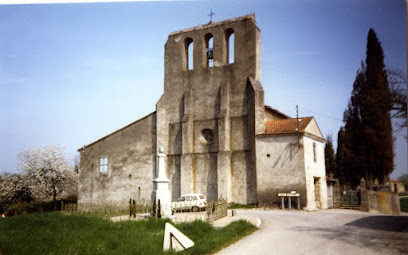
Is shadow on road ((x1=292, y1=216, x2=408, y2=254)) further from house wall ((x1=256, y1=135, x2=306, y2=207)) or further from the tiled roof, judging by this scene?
Answer: the tiled roof

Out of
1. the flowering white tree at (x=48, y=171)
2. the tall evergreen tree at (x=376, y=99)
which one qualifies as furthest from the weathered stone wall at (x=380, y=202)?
the flowering white tree at (x=48, y=171)

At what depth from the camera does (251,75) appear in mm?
18750

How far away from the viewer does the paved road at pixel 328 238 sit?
23.2 ft

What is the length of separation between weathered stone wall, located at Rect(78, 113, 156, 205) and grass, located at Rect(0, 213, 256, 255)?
10.7 metres

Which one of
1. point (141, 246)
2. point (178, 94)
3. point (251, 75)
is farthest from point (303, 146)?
point (141, 246)

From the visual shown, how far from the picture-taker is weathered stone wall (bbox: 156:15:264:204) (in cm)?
1817

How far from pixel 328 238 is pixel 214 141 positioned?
447 inches

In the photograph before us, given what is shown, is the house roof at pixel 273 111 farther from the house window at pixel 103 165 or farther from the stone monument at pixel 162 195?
the house window at pixel 103 165

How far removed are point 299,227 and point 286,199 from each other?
6785mm

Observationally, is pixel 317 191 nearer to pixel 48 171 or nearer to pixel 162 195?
pixel 162 195

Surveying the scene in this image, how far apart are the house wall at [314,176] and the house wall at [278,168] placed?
0.35 meters

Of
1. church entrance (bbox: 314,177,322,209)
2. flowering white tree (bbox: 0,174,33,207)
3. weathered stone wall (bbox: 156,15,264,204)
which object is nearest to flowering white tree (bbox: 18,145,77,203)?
flowering white tree (bbox: 0,174,33,207)

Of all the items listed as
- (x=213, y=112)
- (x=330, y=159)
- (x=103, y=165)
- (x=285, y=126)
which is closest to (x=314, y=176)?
(x=285, y=126)

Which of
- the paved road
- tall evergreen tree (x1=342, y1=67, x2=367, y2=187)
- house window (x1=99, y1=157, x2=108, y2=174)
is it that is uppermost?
tall evergreen tree (x1=342, y1=67, x2=367, y2=187)
